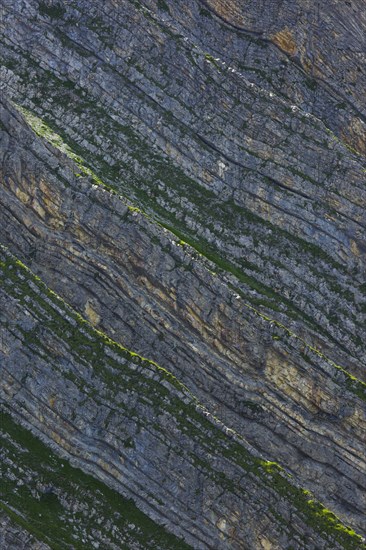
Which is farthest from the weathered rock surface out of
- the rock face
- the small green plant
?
the small green plant

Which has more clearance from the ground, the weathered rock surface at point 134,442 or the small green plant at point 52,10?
the small green plant at point 52,10

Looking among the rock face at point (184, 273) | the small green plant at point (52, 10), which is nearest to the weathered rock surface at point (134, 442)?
the rock face at point (184, 273)

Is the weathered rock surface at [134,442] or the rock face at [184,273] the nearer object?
the weathered rock surface at [134,442]

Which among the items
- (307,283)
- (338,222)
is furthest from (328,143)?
(307,283)

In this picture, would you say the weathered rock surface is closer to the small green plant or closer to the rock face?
the rock face

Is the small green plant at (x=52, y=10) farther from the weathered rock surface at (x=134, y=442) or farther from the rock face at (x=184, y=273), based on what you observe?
the weathered rock surface at (x=134, y=442)

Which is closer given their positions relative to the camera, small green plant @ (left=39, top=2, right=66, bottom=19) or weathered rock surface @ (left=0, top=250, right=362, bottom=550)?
weathered rock surface @ (left=0, top=250, right=362, bottom=550)

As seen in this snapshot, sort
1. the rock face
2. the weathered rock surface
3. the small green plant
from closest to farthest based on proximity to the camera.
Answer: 1. the weathered rock surface
2. the rock face
3. the small green plant

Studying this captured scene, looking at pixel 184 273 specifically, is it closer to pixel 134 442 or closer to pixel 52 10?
pixel 134 442

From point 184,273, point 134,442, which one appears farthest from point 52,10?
point 134,442

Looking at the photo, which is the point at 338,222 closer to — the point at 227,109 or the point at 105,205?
the point at 227,109
